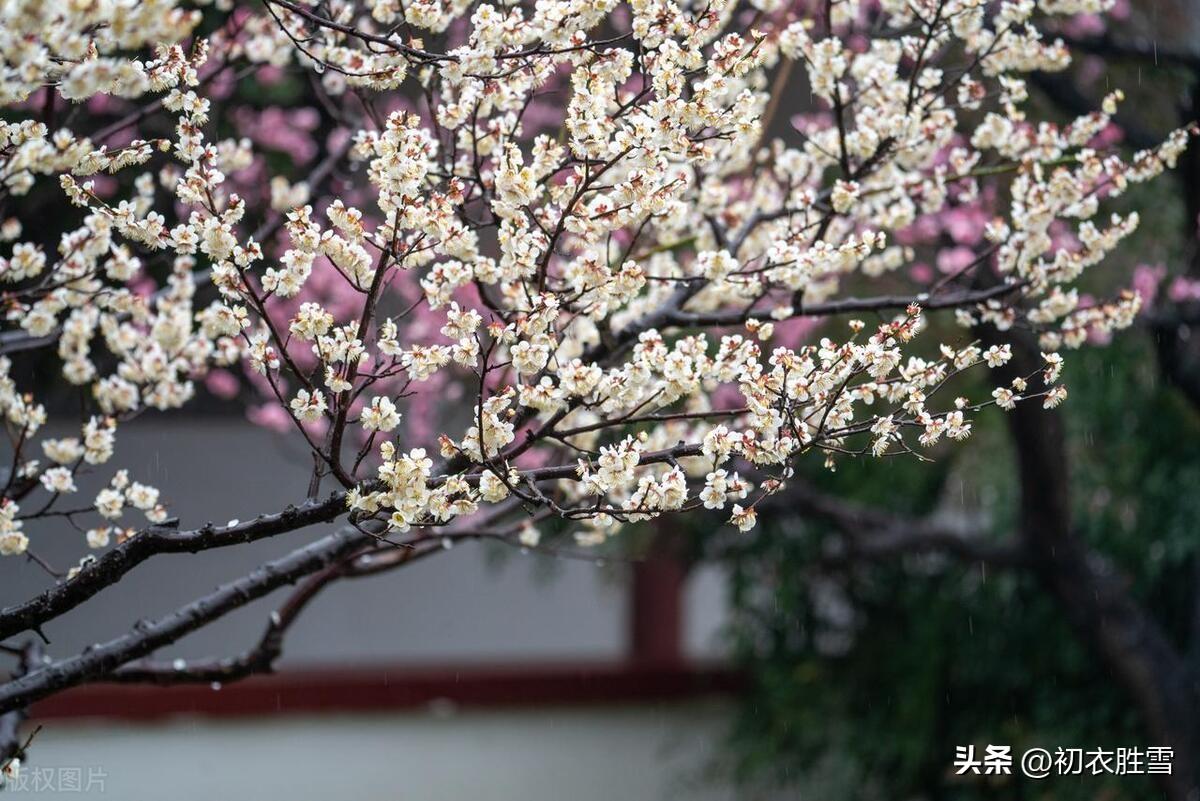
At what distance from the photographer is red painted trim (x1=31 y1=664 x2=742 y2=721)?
5164 millimetres

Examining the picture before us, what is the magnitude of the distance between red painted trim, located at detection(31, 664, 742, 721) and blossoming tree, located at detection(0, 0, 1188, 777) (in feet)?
9.72

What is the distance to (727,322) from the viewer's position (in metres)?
2.27

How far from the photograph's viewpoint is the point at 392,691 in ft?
18.6

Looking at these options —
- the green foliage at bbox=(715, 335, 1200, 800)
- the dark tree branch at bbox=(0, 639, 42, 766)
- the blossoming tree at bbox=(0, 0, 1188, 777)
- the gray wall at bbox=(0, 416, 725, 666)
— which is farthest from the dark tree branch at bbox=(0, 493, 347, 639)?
the green foliage at bbox=(715, 335, 1200, 800)

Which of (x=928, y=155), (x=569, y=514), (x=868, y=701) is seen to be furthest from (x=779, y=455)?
(x=868, y=701)

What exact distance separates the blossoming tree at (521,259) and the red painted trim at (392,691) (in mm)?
2963

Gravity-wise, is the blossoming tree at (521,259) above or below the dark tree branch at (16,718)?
above

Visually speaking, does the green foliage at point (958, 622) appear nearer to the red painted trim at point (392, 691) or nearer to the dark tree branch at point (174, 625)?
the red painted trim at point (392, 691)

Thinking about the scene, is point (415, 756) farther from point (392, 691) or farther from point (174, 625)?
point (174, 625)

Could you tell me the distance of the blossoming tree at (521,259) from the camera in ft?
5.67

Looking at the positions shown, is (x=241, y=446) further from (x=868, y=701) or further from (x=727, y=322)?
(x=727, y=322)

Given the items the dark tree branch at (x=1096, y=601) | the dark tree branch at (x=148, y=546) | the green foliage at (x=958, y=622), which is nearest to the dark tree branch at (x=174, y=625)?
the dark tree branch at (x=148, y=546)

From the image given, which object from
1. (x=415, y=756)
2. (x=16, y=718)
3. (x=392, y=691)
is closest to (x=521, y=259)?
(x=16, y=718)

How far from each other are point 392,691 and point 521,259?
13.7 ft
